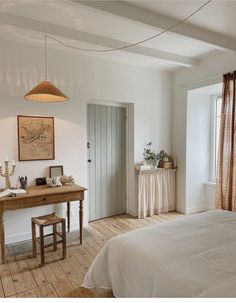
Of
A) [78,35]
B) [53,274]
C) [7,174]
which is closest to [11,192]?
[7,174]

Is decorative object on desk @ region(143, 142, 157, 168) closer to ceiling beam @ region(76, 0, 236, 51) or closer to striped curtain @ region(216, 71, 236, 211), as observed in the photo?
striped curtain @ region(216, 71, 236, 211)

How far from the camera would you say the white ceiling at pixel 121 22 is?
2.38 metres

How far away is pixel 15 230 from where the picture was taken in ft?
10.8

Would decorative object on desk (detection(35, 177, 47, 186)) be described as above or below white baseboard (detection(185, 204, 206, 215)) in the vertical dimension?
above

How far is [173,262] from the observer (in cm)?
152

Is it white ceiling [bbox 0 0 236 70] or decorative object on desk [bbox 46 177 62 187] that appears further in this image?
decorative object on desk [bbox 46 177 62 187]

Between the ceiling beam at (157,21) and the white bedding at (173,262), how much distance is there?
2.06 metres

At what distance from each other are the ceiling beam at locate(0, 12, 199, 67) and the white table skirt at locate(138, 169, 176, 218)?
1944mm

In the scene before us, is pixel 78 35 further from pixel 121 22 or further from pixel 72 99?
pixel 72 99

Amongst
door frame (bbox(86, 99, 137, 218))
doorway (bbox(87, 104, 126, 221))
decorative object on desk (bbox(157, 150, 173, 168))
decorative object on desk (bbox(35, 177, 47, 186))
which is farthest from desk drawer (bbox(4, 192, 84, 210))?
decorative object on desk (bbox(157, 150, 173, 168))

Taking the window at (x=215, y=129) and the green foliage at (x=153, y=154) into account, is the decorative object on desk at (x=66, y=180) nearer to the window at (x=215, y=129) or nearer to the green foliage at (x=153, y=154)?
A: the green foliage at (x=153, y=154)

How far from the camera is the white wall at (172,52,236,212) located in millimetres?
3926

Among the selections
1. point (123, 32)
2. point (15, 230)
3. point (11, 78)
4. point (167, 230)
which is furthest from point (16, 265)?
point (123, 32)

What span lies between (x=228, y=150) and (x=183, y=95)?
135cm
